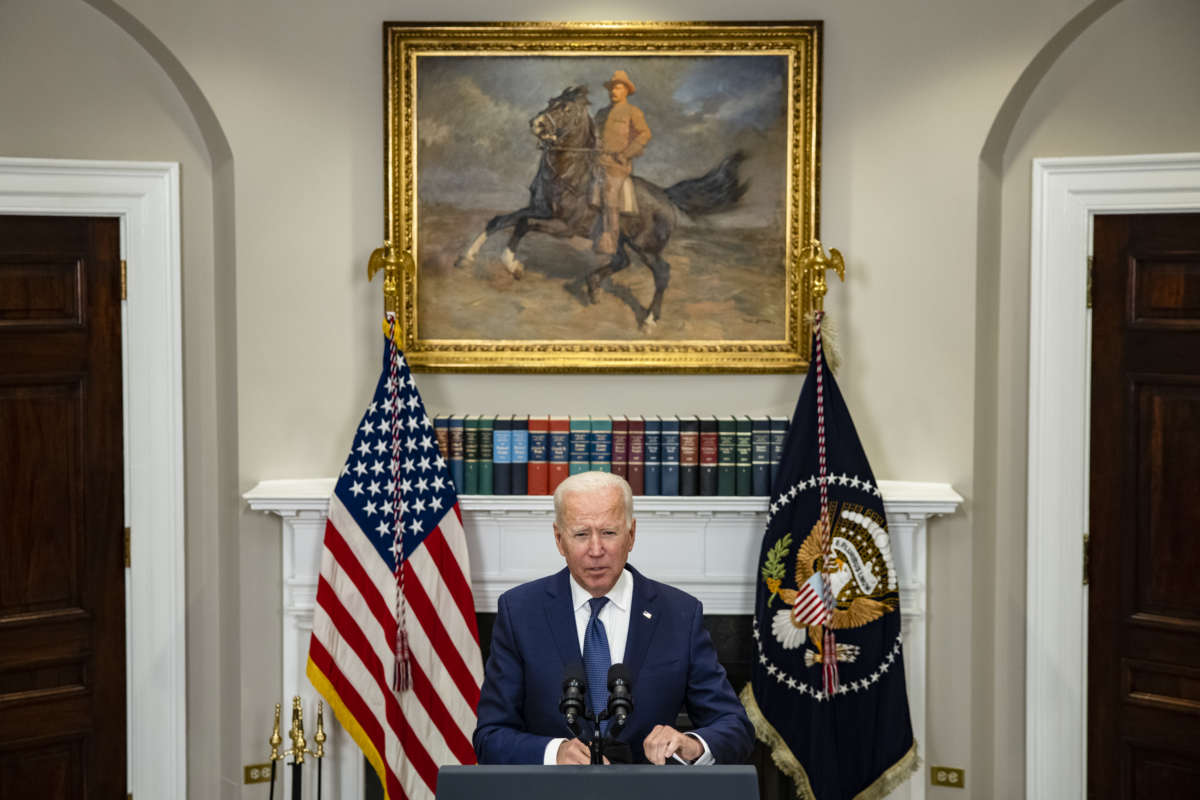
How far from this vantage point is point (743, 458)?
4305 mm

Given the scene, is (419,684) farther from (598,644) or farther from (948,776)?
(948,776)

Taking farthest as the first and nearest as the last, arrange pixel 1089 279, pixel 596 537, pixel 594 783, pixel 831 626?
pixel 1089 279, pixel 831 626, pixel 596 537, pixel 594 783

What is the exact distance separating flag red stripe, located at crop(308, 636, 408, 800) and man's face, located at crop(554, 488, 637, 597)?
1746 millimetres

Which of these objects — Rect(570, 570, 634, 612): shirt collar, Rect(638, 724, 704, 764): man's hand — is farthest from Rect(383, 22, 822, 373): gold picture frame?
Rect(638, 724, 704, 764): man's hand

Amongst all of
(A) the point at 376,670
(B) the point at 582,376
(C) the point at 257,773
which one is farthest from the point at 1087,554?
(C) the point at 257,773

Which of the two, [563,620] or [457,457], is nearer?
[563,620]

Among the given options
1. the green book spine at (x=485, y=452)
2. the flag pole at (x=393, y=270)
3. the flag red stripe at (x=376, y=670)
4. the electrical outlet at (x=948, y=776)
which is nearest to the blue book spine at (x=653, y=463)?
the green book spine at (x=485, y=452)

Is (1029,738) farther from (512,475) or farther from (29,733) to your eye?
(29,733)

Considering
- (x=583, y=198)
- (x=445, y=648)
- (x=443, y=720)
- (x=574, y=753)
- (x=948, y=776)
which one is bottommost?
(x=948, y=776)

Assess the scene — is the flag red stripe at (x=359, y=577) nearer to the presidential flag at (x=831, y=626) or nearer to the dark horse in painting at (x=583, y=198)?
the dark horse in painting at (x=583, y=198)

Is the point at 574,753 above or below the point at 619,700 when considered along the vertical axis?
below

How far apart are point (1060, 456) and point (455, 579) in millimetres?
2409

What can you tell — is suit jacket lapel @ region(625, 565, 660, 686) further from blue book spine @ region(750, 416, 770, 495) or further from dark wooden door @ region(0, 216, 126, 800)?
dark wooden door @ region(0, 216, 126, 800)

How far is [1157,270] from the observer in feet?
13.8
